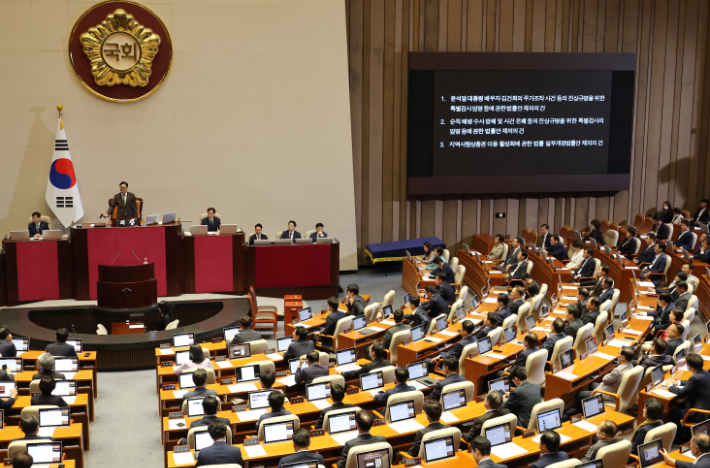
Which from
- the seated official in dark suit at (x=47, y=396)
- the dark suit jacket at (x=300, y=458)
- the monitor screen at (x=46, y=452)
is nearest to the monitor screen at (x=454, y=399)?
the dark suit jacket at (x=300, y=458)

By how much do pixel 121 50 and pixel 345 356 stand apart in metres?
9.03

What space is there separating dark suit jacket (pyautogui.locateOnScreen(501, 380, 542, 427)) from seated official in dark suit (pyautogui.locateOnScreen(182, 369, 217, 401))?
9.36ft

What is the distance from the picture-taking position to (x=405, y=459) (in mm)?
5840

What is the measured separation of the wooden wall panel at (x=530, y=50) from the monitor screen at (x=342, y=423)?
10.5 m

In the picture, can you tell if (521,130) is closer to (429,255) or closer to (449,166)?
(449,166)

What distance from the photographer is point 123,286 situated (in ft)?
37.8

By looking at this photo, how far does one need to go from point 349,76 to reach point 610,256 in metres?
6.94

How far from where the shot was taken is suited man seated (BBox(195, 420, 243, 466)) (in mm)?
5398

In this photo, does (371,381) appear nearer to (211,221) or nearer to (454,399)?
(454,399)

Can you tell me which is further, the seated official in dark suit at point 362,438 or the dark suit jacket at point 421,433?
the dark suit jacket at point 421,433

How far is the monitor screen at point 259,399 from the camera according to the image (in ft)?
22.5

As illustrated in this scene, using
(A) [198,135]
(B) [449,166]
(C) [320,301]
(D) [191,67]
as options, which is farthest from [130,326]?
(B) [449,166]

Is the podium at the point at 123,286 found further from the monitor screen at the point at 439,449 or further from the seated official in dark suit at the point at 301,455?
the monitor screen at the point at 439,449

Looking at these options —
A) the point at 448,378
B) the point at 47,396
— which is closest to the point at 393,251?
the point at 448,378
